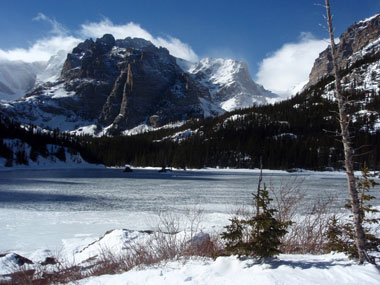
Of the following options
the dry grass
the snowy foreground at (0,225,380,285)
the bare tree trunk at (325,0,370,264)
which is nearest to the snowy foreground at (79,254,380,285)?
the snowy foreground at (0,225,380,285)

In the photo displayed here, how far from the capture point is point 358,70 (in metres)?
188

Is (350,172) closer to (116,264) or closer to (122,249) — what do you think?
(116,264)

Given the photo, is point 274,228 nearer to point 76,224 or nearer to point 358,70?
point 76,224

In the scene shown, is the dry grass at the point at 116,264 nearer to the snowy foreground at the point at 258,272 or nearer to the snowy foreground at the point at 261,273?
the snowy foreground at the point at 258,272

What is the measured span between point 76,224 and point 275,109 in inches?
6805

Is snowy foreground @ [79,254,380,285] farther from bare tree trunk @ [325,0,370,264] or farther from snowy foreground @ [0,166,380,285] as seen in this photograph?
bare tree trunk @ [325,0,370,264]

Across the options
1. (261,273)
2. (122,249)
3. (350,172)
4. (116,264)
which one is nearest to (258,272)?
(261,273)

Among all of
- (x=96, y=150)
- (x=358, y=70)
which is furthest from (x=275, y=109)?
(x=96, y=150)

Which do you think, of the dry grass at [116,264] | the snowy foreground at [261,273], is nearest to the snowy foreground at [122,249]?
the snowy foreground at [261,273]

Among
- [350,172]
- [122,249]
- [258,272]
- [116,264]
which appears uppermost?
[350,172]

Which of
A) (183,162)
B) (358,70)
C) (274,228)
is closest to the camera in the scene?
(274,228)

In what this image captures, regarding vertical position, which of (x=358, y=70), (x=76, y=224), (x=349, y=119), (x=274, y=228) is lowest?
(x=76, y=224)

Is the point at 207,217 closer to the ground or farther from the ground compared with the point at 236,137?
closer to the ground

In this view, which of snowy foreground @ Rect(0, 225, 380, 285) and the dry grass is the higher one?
snowy foreground @ Rect(0, 225, 380, 285)
